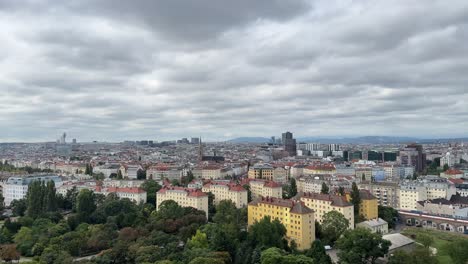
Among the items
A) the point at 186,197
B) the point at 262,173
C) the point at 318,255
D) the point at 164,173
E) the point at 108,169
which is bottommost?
Result: the point at 318,255

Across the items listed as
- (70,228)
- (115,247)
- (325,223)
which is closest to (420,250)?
(325,223)

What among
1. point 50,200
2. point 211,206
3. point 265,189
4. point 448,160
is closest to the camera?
point 50,200

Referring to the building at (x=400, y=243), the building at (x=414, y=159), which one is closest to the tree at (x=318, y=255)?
the building at (x=400, y=243)

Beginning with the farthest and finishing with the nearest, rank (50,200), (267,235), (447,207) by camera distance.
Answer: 1. (50,200)
2. (447,207)
3. (267,235)

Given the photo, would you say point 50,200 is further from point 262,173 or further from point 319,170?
point 319,170

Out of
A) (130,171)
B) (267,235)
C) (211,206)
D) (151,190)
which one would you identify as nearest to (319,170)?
(211,206)

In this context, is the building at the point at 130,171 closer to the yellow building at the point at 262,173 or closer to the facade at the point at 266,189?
the yellow building at the point at 262,173

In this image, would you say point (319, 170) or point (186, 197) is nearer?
point (186, 197)

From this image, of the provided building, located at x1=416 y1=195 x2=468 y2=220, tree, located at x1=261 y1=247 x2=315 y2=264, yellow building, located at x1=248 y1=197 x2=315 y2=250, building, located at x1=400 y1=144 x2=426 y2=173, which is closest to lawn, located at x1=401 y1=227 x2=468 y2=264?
building, located at x1=416 y1=195 x2=468 y2=220

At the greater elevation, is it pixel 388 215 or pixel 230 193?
pixel 230 193
